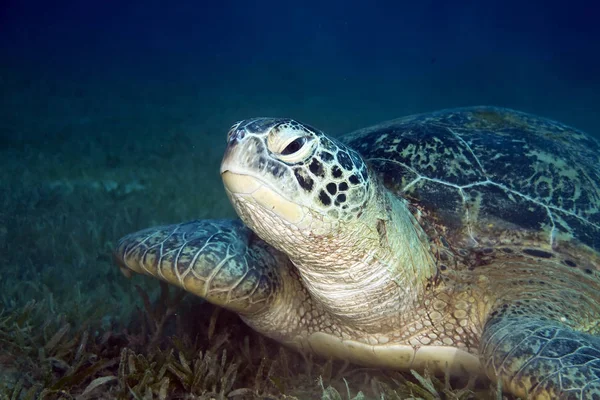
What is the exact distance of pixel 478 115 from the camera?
247 cm

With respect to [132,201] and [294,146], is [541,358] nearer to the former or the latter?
[294,146]

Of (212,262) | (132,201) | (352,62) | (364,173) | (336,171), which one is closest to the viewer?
(336,171)

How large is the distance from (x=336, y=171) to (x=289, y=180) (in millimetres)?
180

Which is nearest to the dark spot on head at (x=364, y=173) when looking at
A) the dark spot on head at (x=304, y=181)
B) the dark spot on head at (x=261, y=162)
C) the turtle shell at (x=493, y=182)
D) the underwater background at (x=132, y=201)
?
the dark spot on head at (x=304, y=181)

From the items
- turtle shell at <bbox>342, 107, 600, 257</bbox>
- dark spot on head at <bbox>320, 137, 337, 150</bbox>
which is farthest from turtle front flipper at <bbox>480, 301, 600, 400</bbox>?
dark spot on head at <bbox>320, 137, 337, 150</bbox>

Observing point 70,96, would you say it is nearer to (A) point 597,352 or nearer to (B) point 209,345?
(B) point 209,345

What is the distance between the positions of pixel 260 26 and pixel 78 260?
84.1 metres

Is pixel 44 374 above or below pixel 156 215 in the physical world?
above

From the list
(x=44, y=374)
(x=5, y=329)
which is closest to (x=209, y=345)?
(x=44, y=374)

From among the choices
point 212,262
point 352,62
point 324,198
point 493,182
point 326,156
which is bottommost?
point 352,62

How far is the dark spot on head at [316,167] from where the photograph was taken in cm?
130

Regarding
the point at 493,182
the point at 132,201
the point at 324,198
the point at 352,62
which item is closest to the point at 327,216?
the point at 324,198

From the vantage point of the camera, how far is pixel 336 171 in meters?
1.35

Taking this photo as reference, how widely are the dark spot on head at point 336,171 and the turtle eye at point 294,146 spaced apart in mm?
127
